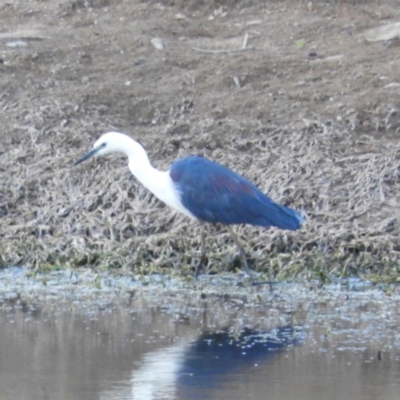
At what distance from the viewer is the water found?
621cm

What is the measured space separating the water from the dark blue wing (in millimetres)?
574

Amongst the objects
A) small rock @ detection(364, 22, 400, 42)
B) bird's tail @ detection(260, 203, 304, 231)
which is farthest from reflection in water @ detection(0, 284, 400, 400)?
small rock @ detection(364, 22, 400, 42)

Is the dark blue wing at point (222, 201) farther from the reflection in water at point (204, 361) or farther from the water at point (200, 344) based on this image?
the reflection in water at point (204, 361)

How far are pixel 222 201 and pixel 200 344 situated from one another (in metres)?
1.98

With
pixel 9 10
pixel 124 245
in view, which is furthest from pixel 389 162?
pixel 9 10

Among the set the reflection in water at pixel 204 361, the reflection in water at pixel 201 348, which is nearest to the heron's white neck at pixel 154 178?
the reflection in water at pixel 201 348

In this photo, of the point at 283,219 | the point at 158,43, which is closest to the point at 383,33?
the point at 158,43

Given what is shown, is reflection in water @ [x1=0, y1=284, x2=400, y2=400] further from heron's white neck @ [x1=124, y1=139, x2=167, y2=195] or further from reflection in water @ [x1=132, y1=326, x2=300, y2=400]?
heron's white neck @ [x1=124, y1=139, x2=167, y2=195]

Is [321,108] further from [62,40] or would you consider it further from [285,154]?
[62,40]

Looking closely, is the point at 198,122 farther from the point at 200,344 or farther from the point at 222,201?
the point at 200,344

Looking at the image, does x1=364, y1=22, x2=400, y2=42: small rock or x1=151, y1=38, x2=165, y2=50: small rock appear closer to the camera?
x1=364, y1=22, x2=400, y2=42: small rock

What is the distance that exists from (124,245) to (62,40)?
4033mm

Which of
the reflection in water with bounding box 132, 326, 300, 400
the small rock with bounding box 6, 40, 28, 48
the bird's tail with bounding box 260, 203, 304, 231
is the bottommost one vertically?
the reflection in water with bounding box 132, 326, 300, 400

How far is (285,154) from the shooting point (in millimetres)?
10523
